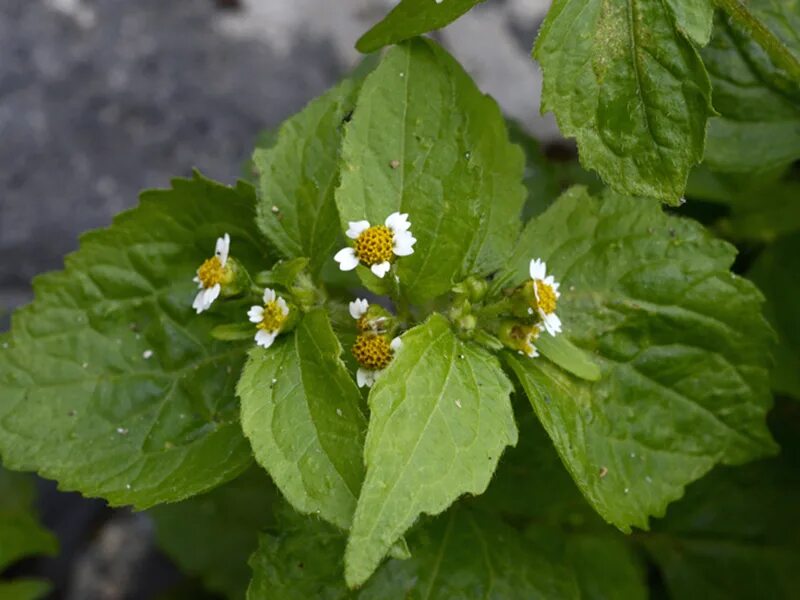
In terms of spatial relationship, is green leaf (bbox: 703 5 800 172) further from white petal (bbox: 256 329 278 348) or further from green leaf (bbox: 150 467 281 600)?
green leaf (bbox: 150 467 281 600)

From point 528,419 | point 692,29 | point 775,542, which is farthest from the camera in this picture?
point 775,542

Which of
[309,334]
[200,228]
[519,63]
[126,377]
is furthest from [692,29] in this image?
[519,63]

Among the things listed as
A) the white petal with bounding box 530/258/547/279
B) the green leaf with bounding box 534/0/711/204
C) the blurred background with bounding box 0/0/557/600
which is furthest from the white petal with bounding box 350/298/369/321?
the blurred background with bounding box 0/0/557/600

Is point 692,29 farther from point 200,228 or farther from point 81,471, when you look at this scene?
point 81,471

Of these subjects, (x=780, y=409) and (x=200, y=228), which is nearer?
(x=200, y=228)

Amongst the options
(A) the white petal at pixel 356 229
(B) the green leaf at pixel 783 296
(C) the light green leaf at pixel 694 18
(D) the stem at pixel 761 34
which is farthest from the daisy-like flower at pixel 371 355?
(B) the green leaf at pixel 783 296

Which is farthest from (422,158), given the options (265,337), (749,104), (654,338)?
(749,104)

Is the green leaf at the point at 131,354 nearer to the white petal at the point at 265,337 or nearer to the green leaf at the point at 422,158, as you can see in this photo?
the white petal at the point at 265,337
